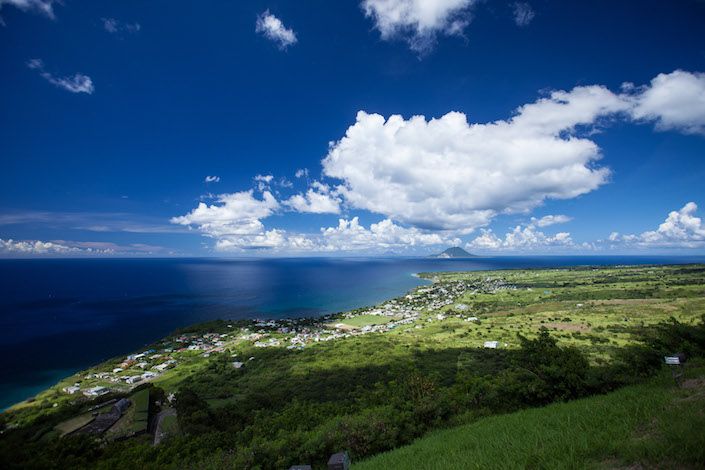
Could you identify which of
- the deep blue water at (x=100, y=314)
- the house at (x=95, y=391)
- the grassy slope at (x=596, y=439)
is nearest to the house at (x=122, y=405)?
the house at (x=95, y=391)

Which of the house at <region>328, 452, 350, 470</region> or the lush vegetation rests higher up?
the house at <region>328, 452, 350, 470</region>

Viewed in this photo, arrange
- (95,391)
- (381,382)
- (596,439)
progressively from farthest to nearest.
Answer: (95,391)
(381,382)
(596,439)

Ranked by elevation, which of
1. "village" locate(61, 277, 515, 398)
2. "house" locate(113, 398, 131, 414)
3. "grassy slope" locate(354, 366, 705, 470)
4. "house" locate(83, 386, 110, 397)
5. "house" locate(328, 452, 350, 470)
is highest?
"grassy slope" locate(354, 366, 705, 470)

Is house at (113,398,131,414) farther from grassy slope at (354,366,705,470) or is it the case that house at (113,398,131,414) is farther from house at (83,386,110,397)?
grassy slope at (354,366,705,470)

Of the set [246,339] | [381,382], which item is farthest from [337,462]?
[246,339]

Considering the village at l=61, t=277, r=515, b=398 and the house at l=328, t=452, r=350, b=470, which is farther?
the village at l=61, t=277, r=515, b=398

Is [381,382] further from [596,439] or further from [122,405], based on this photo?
[596,439]

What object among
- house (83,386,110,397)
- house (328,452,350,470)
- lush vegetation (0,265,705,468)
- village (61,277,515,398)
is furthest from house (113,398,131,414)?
house (328,452,350,470)

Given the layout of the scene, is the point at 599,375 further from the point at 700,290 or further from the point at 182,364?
the point at 700,290
